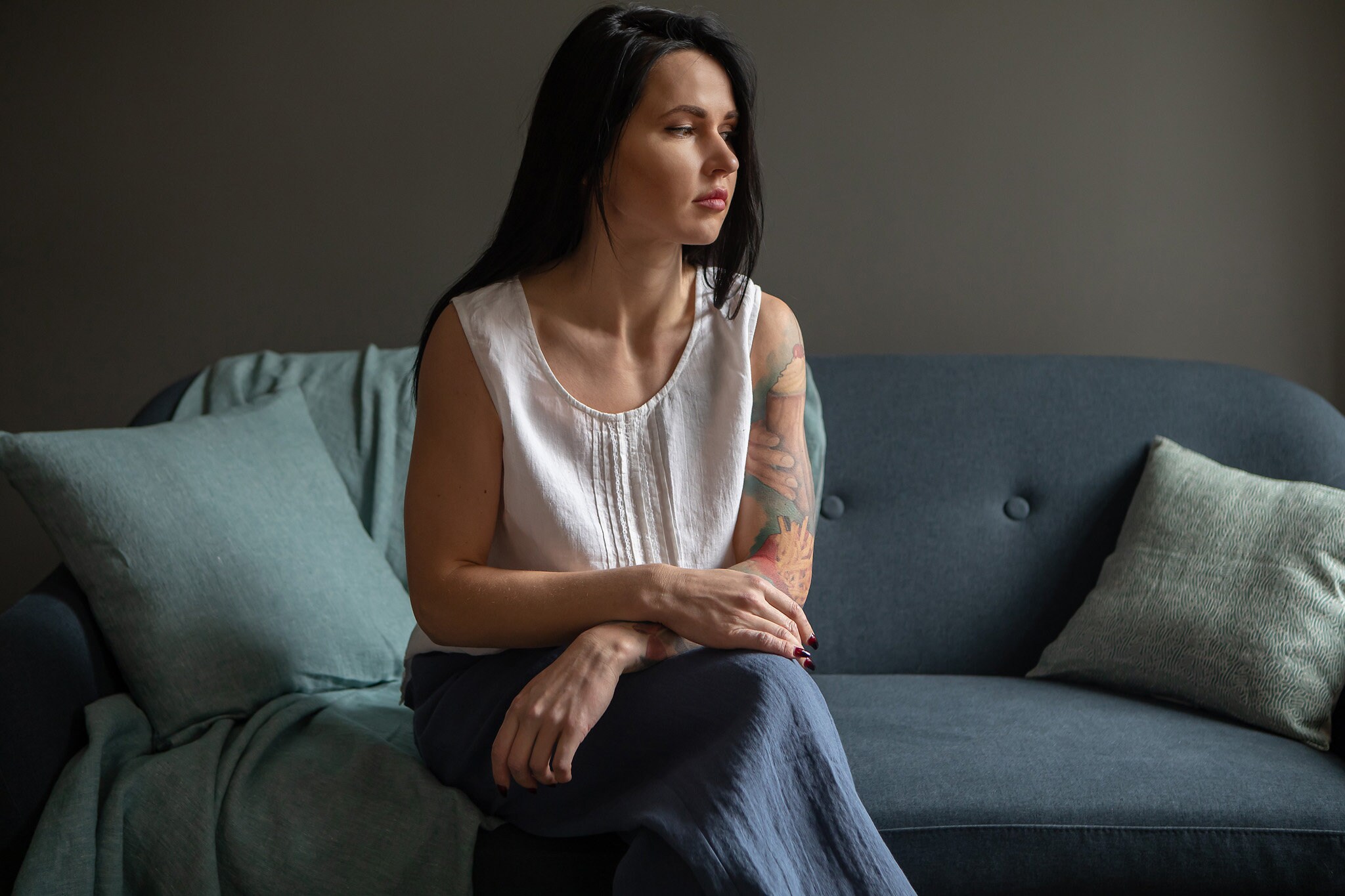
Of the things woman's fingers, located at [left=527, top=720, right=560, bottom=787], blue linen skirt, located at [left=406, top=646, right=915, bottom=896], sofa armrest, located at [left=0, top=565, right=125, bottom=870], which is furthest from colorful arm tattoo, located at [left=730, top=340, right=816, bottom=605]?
sofa armrest, located at [left=0, top=565, right=125, bottom=870]

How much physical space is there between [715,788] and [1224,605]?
3.15 ft

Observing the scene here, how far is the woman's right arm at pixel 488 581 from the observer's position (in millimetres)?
1113

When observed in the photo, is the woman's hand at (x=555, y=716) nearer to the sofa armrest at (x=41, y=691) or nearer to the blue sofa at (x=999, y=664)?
the blue sofa at (x=999, y=664)

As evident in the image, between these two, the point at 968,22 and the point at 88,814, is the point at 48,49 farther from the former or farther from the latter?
the point at 968,22

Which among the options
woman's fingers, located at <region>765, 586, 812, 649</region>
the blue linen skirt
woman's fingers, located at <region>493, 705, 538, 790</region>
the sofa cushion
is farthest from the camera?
the sofa cushion

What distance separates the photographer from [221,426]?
167 cm

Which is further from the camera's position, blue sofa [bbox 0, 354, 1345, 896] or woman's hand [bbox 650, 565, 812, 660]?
blue sofa [bbox 0, 354, 1345, 896]

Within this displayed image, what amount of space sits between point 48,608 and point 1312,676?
5.57 ft

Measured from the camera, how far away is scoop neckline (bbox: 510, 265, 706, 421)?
1280mm

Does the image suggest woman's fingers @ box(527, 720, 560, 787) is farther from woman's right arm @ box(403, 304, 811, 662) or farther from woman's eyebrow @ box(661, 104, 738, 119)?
woman's eyebrow @ box(661, 104, 738, 119)

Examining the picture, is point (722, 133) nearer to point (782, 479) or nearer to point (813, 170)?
point (782, 479)

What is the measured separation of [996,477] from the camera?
1.85 metres

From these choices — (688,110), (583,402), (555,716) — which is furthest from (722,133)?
(555,716)

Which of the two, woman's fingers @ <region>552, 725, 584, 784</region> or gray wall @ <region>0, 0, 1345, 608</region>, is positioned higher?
gray wall @ <region>0, 0, 1345, 608</region>
